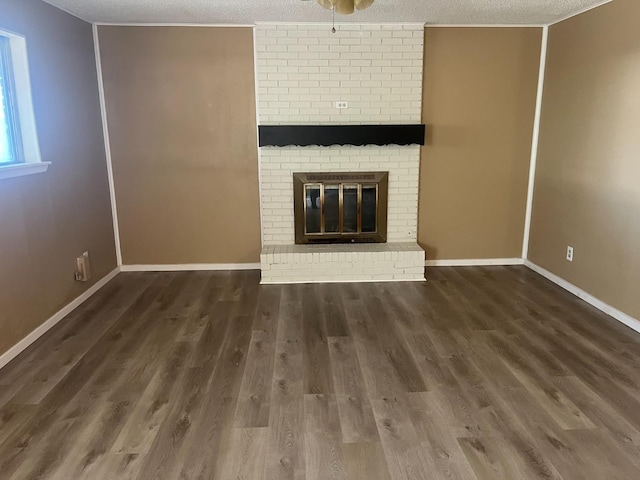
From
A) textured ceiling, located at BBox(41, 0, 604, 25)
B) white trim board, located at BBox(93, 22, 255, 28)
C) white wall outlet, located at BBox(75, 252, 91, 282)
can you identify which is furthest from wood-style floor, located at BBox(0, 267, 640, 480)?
white trim board, located at BBox(93, 22, 255, 28)

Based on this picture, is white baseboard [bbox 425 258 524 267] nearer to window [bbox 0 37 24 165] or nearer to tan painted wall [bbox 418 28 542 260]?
tan painted wall [bbox 418 28 542 260]

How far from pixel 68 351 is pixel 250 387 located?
1319 mm

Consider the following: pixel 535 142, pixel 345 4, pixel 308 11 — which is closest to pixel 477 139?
pixel 535 142

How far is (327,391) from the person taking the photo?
253 cm


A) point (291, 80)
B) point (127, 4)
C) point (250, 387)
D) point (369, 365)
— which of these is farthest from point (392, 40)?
point (250, 387)

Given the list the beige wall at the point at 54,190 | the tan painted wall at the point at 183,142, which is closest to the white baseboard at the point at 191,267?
the tan painted wall at the point at 183,142

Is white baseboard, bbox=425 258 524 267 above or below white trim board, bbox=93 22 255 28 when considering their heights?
below

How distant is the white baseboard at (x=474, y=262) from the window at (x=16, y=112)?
3.60m

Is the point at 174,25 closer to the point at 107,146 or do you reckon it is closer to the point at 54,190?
the point at 107,146

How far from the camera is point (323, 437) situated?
216cm

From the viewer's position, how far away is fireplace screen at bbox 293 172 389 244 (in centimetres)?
453

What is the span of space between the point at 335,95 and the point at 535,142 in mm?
2023

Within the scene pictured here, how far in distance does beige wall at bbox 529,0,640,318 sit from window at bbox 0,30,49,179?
162 inches

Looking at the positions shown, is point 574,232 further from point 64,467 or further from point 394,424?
point 64,467
